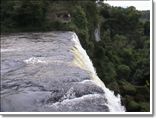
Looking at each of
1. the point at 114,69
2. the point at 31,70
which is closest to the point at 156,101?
the point at 31,70

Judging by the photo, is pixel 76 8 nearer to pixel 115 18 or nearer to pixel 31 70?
pixel 115 18

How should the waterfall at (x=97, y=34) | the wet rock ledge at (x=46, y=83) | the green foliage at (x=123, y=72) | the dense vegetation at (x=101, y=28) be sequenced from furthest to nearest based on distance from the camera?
the waterfall at (x=97, y=34)
the green foliage at (x=123, y=72)
the dense vegetation at (x=101, y=28)
the wet rock ledge at (x=46, y=83)

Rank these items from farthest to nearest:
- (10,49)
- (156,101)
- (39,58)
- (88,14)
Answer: (88,14)
(10,49)
(39,58)
(156,101)

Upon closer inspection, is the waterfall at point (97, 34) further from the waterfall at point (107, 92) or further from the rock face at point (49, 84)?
the rock face at point (49, 84)

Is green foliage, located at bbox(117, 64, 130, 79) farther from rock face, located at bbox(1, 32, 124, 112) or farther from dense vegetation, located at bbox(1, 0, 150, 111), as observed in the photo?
rock face, located at bbox(1, 32, 124, 112)

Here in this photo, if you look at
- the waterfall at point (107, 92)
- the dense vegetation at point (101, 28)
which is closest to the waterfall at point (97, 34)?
the dense vegetation at point (101, 28)
